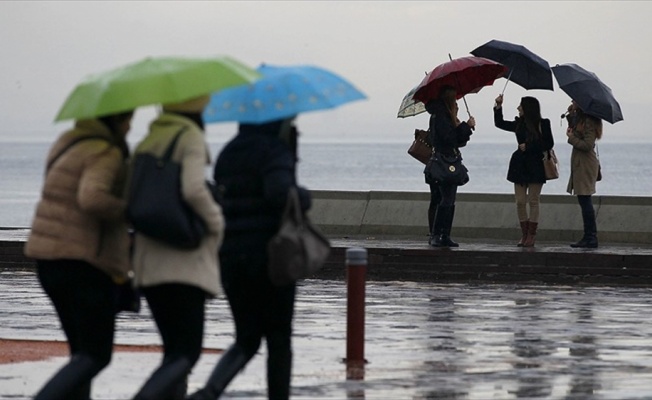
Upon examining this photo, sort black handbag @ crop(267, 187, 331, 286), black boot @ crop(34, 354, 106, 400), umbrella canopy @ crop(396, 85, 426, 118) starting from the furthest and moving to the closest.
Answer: umbrella canopy @ crop(396, 85, 426, 118)
black handbag @ crop(267, 187, 331, 286)
black boot @ crop(34, 354, 106, 400)

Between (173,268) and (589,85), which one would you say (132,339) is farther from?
(589,85)

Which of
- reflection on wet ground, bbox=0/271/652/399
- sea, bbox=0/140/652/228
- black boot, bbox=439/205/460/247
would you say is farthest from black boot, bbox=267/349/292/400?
sea, bbox=0/140/652/228

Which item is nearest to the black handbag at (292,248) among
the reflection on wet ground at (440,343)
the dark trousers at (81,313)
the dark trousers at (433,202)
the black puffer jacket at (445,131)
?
the dark trousers at (81,313)

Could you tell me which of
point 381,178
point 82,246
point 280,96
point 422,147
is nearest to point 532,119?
point 422,147

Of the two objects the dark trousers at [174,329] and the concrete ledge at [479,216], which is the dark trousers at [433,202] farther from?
the dark trousers at [174,329]

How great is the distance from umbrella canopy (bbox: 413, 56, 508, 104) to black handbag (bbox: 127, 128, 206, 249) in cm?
1192

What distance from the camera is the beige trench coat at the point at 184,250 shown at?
843 centimetres

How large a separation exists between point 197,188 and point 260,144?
30.3 inches

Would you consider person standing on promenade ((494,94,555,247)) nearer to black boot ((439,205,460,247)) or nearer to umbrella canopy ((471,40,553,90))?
umbrella canopy ((471,40,553,90))

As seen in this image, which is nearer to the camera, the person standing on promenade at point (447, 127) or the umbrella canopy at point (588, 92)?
the person standing on promenade at point (447, 127)

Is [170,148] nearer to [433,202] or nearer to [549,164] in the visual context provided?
[549,164]

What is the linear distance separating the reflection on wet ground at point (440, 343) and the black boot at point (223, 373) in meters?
1.11

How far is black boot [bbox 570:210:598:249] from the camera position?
21281 mm

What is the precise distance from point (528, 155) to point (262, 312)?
11.9 metres
